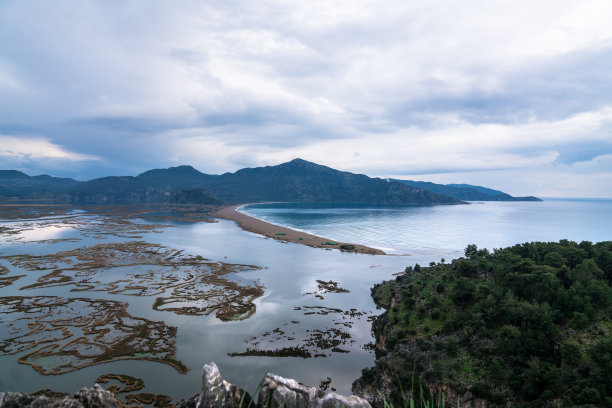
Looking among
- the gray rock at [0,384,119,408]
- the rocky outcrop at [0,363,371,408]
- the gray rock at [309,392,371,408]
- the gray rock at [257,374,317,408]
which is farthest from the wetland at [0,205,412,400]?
the gray rock at [309,392,371,408]

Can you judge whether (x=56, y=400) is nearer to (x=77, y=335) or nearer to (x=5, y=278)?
(x=77, y=335)

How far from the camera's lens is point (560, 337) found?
23922 mm

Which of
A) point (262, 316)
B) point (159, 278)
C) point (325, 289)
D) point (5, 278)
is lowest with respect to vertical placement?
point (262, 316)

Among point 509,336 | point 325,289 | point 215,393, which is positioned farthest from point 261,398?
point 325,289

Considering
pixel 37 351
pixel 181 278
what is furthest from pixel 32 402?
pixel 181 278

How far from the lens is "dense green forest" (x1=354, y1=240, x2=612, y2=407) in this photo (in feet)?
68.6

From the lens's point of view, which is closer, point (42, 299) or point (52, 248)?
point (42, 299)

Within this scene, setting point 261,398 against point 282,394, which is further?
point 261,398

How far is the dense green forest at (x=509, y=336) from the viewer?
20922mm

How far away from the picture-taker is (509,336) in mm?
24766

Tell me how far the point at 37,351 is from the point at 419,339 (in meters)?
39.1

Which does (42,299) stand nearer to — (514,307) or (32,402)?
(32,402)

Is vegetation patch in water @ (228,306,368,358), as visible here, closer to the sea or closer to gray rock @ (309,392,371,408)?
the sea

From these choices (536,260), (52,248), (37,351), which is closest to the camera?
(37,351)
